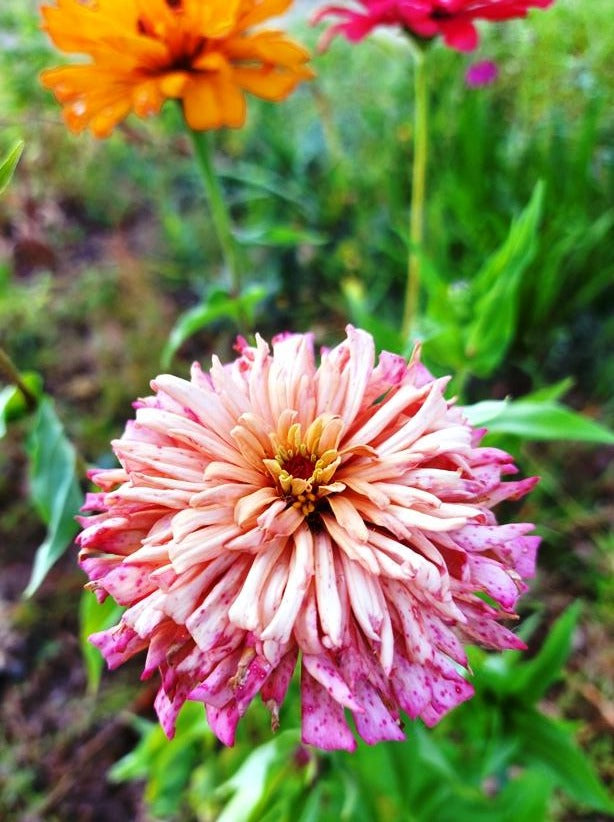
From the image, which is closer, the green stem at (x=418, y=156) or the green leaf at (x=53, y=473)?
the green leaf at (x=53, y=473)

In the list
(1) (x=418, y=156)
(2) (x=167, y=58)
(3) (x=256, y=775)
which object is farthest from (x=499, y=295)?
(3) (x=256, y=775)

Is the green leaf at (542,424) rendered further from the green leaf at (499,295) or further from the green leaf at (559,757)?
the green leaf at (559,757)

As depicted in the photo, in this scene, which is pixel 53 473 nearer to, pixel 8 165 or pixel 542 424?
pixel 8 165

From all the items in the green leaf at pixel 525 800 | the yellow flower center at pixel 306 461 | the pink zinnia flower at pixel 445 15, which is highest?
the pink zinnia flower at pixel 445 15

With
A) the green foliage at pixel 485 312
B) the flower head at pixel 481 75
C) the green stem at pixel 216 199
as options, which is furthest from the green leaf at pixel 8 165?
the flower head at pixel 481 75

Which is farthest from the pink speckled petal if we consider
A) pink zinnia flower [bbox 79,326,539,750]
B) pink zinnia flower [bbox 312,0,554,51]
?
pink zinnia flower [bbox 312,0,554,51]

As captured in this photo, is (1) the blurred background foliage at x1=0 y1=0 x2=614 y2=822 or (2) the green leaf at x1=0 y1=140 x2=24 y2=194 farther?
(1) the blurred background foliage at x1=0 y1=0 x2=614 y2=822

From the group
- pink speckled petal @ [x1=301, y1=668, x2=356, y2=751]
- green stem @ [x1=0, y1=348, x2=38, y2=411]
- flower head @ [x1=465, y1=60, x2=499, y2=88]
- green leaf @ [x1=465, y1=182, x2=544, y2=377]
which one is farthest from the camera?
flower head @ [x1=465, y1=60, x2=499, y2=88]

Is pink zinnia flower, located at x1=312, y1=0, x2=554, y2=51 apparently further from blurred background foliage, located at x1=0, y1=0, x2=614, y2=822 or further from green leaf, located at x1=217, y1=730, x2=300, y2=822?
green leaf, located at x1=217, y1=730, x2=300, y2=822
